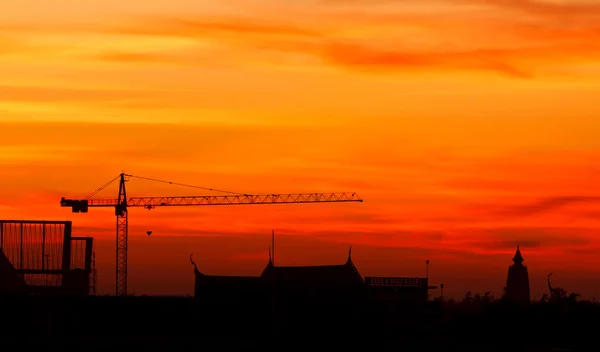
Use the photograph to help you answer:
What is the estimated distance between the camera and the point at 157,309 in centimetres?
10262

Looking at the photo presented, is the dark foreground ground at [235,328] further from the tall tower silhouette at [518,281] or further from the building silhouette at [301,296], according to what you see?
the tall tower silhouette at [518,281]

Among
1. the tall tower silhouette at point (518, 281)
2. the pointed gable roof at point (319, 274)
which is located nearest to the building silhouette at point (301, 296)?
the pointed gable roof at point (319, 274)

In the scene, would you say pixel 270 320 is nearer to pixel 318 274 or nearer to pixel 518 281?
pixel 318 274

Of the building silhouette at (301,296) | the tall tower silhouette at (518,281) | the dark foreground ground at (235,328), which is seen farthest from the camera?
the tall tower silhouette at (518,281)

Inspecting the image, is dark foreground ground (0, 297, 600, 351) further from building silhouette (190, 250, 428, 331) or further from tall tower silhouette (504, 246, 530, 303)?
tall tower silhouette (504, 246, 530, 303)

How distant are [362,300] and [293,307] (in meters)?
6.92

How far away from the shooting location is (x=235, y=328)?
10238 centimetres

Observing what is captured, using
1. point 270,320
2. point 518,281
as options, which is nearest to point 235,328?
point 270,320

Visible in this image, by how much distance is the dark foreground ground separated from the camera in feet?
315

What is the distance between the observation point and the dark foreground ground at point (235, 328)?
9612 cm

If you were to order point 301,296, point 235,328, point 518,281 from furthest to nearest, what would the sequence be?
1. point 518,281
2. point 301,296
3. point 235,328

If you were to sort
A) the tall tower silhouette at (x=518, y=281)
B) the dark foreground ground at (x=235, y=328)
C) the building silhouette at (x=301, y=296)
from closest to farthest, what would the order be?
the dark foreground ground at (x=235, y=328) → the building silhouette at (x=301, y=296) → the tall tower silhouette at (x=518, y=281)

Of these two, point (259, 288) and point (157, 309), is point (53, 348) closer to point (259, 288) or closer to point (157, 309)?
point (157, 309)

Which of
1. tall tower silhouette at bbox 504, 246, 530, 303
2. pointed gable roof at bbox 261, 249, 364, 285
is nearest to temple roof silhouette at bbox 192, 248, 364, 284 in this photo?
pointed gable roof at bbox 261, 249, 364, 285
